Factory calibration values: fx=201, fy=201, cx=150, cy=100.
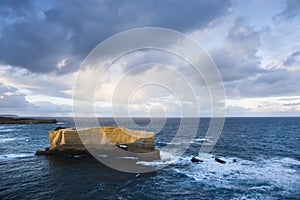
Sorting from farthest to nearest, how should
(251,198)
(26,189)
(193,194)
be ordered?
1. (26,189)
2. (193,194)
3. (251,198)

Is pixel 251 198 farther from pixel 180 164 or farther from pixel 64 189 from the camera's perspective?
pixel 64 189

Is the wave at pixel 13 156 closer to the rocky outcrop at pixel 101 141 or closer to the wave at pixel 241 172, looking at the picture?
the rocky outcrop at pixel 101 141

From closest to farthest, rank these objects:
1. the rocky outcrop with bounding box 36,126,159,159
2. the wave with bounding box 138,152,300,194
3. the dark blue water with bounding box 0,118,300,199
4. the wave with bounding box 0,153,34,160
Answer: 1. the dark blue water with bounding box 0,118,300,199
2. the wave with bounding box 138,152,300,194
3. the wave with bounding box 0,153,34,160
4. the rocky outcrop with bounding box 36,126,159,159

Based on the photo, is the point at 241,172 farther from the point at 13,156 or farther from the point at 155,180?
the point at 13,156

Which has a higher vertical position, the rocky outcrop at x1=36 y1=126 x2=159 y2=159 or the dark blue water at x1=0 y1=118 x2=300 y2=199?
the rocky outcrop at x1=36 y1=126 x2=159 y2=159

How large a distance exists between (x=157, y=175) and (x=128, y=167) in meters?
5.52

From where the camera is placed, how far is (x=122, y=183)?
24641mm

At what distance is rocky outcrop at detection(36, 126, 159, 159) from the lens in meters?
38.7

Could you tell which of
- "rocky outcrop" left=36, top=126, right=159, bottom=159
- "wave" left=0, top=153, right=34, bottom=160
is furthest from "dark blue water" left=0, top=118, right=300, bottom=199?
"rocky outcrop" left=36, top=126, right=159, bottom=159

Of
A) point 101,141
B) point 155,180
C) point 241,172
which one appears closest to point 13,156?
point 101,141

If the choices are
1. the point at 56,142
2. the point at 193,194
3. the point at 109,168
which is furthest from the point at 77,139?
the point at 193,194

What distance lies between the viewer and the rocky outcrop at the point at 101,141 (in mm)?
38719

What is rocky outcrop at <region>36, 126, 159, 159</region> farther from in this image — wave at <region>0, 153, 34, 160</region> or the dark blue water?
the dark blue water

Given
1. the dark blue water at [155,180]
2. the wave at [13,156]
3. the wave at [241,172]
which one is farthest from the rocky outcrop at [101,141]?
the wave at [241,172]
